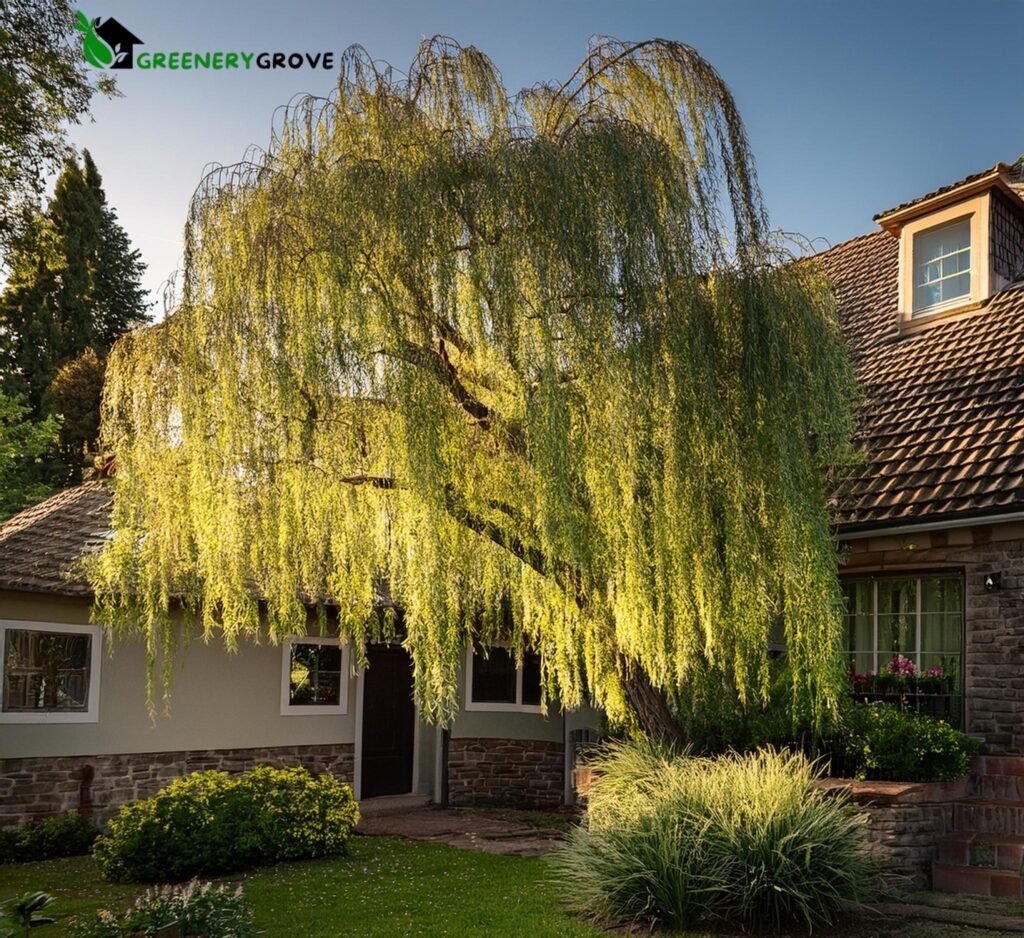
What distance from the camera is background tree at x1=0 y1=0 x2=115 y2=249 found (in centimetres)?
1089

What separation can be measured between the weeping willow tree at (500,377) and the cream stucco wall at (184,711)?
139 inches

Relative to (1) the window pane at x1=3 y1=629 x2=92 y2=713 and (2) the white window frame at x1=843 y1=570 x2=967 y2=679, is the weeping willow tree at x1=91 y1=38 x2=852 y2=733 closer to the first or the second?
(2) the white window frame at x1=843 y1=570 x2=967 y2=679

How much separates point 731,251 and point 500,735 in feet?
30.6

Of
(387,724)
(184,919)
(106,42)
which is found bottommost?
(387,724)

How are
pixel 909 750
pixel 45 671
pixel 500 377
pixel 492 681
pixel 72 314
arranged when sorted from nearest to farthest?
pixel 500 377
pixel 909 750
pixel 45 671
pixel 492 681
pixel 72 314

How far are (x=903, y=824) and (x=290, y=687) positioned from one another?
8060 mm

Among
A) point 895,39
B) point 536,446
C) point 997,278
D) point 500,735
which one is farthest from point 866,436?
point 500,735

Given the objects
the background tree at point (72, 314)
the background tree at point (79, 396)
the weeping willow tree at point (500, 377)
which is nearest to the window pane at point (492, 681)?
the weeping willow tree at point (500, 377)

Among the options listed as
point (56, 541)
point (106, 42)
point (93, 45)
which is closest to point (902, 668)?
point (56, 541)

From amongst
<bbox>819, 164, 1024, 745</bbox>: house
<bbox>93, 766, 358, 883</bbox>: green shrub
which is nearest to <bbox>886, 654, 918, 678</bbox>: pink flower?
<bbox>819, 164, 1024, 745</bbox>: house

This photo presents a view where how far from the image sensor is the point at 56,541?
12.5 metres

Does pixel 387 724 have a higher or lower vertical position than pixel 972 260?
lower

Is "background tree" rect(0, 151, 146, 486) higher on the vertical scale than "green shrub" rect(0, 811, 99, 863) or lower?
higher

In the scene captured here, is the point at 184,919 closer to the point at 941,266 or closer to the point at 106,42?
the point at 106,42
